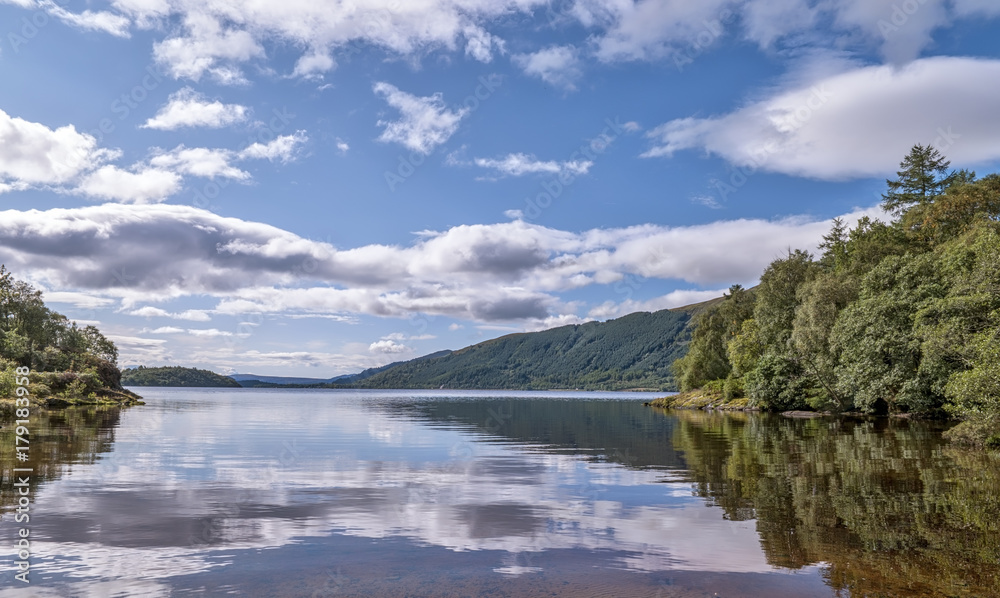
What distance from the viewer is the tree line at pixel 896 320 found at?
119ft

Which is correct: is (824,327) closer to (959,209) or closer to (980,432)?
(959,209)

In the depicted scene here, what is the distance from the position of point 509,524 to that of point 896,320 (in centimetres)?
5442

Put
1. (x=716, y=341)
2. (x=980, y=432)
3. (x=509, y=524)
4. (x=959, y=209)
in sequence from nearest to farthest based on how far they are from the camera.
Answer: (x=509, y=524), (x=980, y=432), (x=959, y=209), (x=716, y=341)

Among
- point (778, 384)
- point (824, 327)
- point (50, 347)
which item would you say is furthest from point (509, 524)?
point (50, 347)

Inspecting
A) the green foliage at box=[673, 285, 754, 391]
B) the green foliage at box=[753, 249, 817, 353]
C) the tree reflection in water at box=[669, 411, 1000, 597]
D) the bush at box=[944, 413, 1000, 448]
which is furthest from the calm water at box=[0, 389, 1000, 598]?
the green foliage at box=[673, 285, 754, 391]

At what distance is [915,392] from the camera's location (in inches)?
2192

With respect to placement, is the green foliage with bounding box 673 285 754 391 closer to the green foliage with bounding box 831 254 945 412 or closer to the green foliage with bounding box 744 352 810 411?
the green foliage with bounding box 744 352 810 411

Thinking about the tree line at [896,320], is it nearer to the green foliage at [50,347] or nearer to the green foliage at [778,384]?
the green foliage at [778,384]

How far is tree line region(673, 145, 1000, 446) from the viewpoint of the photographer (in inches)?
1428

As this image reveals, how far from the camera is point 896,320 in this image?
56.4 m

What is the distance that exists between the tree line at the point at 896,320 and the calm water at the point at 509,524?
29.2 ft

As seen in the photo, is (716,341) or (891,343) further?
(716,341)

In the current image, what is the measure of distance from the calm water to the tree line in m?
8.91

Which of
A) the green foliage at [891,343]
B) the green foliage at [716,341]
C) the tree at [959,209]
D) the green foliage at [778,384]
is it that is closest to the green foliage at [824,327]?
the green foliage at [891,343]
